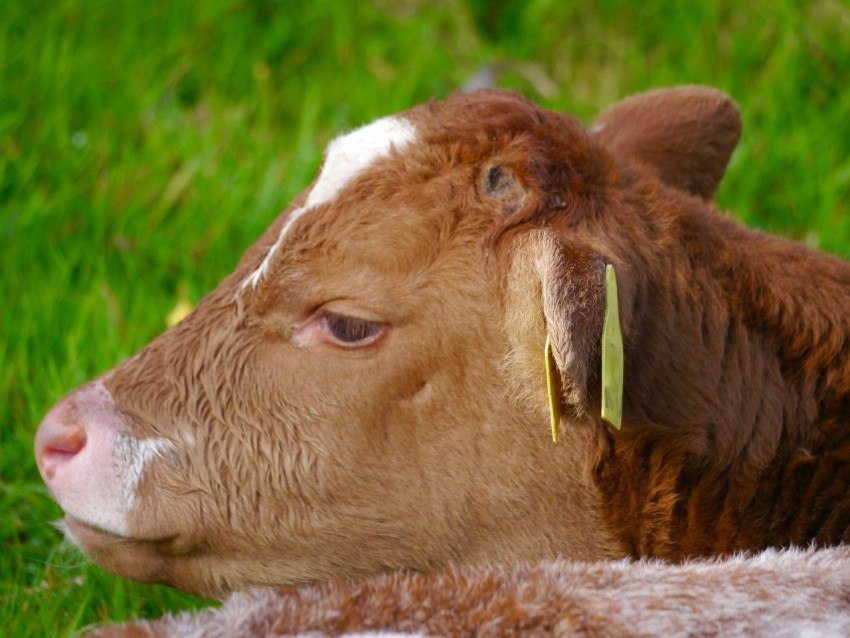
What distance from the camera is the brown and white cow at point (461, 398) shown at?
3.27m

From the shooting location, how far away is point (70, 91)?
611 centimetres

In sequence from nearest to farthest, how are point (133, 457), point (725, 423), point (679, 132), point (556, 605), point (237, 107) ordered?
point (556, 605)
point (725, 423)
point (133, 457)
point (679, 132)
point (237, 107)

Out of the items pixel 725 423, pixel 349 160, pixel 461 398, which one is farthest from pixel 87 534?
pixel 725 423

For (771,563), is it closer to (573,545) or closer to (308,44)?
(573,545)

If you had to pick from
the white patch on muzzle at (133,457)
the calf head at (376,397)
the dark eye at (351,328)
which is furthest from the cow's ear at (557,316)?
the white patch on muzzle at (133,457)

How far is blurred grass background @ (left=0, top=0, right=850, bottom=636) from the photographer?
5.22 m

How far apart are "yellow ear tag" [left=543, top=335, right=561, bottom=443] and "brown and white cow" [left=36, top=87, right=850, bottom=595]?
0.08 metres

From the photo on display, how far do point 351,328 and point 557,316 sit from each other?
0.62 meters

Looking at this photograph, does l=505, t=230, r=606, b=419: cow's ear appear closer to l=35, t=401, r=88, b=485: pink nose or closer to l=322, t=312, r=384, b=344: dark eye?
l=322, t=312, r=384, b=344: dark eye

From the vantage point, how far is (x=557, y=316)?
294cm

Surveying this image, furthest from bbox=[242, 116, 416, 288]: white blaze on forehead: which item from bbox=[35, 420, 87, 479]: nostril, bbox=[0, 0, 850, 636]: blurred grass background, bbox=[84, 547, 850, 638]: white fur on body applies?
bbox=[0, 0, 850, 636]: blurred grass background

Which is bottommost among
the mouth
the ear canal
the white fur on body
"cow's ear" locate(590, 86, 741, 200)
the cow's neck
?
the mouth

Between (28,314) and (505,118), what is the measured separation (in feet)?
7.64

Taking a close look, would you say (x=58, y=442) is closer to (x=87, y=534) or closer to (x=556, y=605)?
(x=87, y=534)
